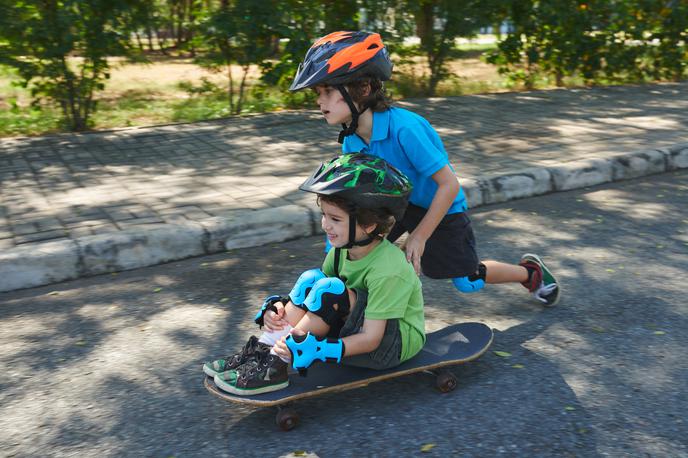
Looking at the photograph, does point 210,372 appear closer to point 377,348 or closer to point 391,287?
point 377,348

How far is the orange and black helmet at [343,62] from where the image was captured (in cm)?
298

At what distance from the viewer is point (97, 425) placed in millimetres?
2797

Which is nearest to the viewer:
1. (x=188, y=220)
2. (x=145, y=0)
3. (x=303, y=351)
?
(x=303, y=351)

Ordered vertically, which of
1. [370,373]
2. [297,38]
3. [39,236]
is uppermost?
[297,38]

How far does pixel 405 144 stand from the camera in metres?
3.10

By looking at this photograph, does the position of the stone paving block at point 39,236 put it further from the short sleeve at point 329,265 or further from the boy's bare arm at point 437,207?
the boy's bare arm at point 437,207

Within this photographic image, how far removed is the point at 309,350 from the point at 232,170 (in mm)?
4141

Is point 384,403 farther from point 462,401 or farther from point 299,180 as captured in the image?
point 299,180

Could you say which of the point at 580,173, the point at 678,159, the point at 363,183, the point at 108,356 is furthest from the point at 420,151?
the point at 678,159

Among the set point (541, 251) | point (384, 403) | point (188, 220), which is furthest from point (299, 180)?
point (384, 403)

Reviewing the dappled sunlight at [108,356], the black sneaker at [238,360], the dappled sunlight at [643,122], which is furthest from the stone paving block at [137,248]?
the dappled sunlight at [643,122]

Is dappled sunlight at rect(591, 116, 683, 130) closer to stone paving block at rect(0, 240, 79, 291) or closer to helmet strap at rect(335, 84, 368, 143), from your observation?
helmet strap at rect(335, 84, 368, 143)

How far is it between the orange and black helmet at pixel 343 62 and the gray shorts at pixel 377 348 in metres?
0.89

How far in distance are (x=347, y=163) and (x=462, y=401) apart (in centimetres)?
105
